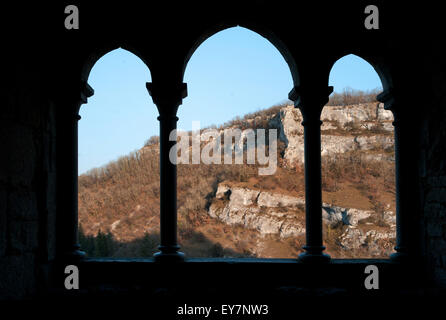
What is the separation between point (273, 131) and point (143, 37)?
1235cm

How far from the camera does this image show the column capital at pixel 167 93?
3.18m

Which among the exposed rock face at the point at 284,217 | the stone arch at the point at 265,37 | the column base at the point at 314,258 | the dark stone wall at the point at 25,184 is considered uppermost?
the stone arch at the point at 265,37

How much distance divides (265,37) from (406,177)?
205cm

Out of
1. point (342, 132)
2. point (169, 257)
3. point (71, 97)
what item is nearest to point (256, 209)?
point (342, 132)

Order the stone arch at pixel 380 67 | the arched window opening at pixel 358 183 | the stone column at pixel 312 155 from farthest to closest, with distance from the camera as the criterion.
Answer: the arched window opening at pixel 358 183 → the stone arch at pixel 380 67 → the stone column at pixel 312 155

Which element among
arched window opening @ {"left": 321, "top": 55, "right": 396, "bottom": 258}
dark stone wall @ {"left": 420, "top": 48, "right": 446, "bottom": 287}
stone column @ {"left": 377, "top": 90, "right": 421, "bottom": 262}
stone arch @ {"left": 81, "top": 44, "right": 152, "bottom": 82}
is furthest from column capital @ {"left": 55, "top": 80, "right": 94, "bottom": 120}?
arched window opening @ {"left": 321, "top": 55, "right": 396, "bottom": 258}

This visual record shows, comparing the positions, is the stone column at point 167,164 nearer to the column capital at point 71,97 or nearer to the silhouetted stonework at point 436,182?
the column capital at point 71,97

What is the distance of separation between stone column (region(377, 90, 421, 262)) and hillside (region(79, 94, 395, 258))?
704cm

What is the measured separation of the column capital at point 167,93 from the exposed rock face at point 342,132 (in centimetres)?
998

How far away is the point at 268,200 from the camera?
1230cm

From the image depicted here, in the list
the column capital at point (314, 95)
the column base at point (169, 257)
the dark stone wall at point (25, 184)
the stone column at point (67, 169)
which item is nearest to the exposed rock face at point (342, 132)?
the column capital at point (314, 95)

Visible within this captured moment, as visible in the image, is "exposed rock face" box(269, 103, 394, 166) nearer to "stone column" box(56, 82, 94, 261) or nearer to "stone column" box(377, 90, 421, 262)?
"stone column" box(377, 90, 421, 262)

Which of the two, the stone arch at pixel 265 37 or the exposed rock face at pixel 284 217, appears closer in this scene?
the stone arch at pixel 265 37
